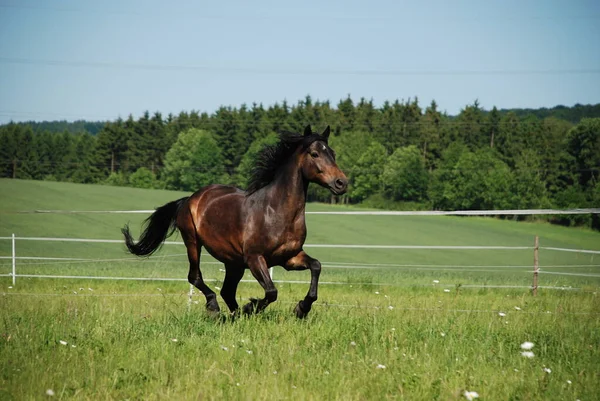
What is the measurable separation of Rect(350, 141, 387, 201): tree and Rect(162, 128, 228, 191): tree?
19.3 meters

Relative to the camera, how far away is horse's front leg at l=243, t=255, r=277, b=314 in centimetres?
746

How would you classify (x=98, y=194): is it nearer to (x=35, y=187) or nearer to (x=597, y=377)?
(x=35, y=187)

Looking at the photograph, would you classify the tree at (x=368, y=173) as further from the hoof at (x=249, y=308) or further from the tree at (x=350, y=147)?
the hoof at (x=249, y=308)

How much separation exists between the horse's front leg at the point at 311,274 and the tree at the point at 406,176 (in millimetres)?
82592

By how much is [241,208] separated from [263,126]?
311ft

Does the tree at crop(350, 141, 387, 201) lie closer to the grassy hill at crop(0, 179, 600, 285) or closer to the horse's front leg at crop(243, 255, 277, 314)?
the grassy hill at crop(0, 179, 600, 285)

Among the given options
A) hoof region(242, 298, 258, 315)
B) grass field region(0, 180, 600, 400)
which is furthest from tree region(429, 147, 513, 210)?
hoof region(242, 298, 258, 315)

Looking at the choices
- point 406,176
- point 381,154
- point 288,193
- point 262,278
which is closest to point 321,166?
point 288,193

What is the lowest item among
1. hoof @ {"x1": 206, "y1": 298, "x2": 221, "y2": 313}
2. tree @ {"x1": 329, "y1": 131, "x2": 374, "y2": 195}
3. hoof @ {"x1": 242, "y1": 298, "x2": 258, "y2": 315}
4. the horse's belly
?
hoof @ {"x1": 206, "y1": 298, "x2": 221, "y2": 313}

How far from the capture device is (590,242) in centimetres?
5322

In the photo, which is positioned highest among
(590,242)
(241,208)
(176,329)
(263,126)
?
(263,126)

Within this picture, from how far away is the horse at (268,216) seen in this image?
7.49 m

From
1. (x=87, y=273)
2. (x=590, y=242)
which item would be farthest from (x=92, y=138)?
(x=87, y=273)

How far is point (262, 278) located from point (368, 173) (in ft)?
276
